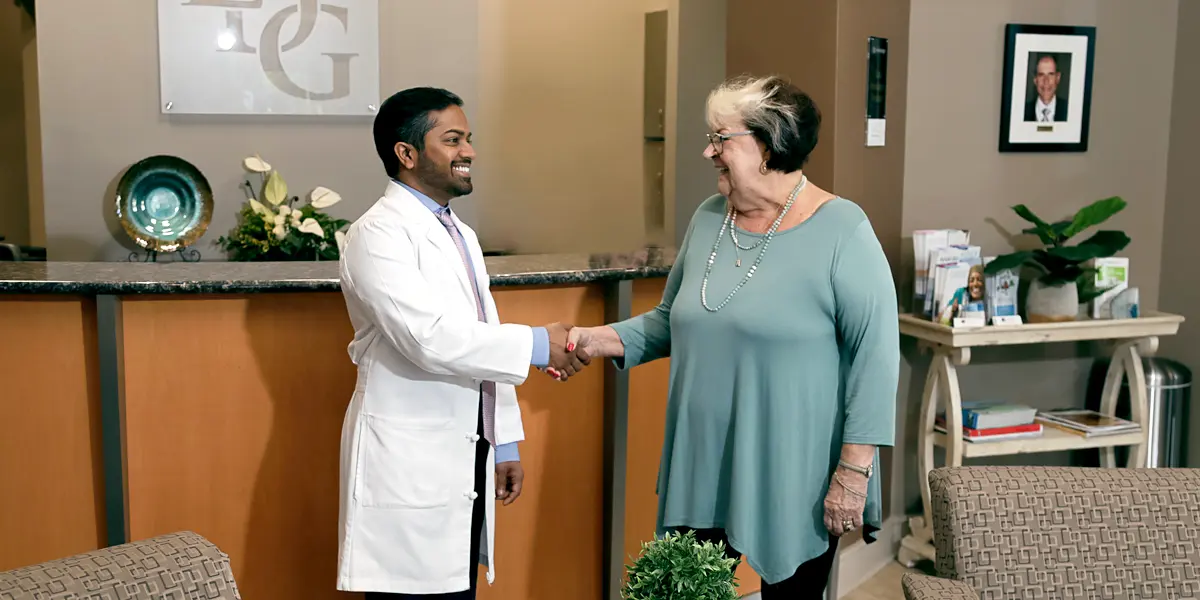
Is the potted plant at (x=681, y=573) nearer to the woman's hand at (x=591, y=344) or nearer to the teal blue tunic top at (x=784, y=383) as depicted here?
the teal blue tunic top at (x=784, y=383)

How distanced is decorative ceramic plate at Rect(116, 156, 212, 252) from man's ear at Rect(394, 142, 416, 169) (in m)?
2.24

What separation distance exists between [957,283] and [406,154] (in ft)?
6.78

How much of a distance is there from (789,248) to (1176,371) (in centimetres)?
258

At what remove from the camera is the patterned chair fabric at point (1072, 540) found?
1.66 meters

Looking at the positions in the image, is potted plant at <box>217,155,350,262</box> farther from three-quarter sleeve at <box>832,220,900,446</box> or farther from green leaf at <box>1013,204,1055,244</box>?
green leaf at <box>1013,204,1055,244</box>

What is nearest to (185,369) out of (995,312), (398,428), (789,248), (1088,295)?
(398,428)

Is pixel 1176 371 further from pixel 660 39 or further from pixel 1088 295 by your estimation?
pixel 660 39

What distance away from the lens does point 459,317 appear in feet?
6.20

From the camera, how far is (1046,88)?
12.1ft

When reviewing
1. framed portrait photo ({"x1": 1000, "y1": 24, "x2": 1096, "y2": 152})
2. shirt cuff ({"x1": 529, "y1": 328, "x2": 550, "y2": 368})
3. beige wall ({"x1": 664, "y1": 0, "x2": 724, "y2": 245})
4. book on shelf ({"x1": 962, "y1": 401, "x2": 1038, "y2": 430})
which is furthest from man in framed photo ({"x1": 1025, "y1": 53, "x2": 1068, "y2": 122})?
shirt cuff ({"x1": 529, "y1": 328, "x2": 550, "y2": 368})

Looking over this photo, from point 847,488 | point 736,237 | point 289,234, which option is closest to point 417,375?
point 736,237

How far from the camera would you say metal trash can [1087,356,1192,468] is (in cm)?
374

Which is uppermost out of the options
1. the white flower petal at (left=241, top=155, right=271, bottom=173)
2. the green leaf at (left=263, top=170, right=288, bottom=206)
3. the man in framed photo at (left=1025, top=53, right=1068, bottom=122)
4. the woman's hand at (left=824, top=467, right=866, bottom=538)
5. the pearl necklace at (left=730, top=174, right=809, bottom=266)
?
the man in framed photo at (left=1025, top=53, right=1068, bottom=122)

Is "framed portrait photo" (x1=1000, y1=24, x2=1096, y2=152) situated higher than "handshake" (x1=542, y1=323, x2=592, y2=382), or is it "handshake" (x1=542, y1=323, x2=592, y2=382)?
"framed portrait photo" (x1=1000, y1=24, x2=1096, y2=152)
